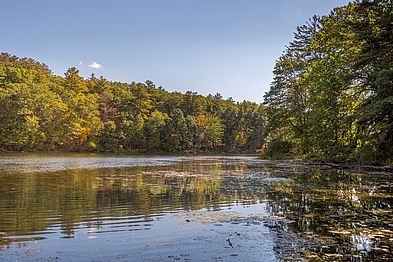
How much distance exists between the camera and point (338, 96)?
29.8 meters

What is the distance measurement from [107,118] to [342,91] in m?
71.1

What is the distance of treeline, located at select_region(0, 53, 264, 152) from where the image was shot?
67.4m

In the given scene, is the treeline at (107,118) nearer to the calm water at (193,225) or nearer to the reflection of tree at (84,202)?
the reflection of tree at (84,202)

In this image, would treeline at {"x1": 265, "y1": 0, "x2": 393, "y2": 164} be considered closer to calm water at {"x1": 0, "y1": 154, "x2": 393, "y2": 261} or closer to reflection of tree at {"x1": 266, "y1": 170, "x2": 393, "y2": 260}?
reflection of tree at {"x1": 266, "y1": 170, "x2": 393, "y2": 260}

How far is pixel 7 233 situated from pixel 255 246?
5.25 m

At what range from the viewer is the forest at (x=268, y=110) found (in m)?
21.7

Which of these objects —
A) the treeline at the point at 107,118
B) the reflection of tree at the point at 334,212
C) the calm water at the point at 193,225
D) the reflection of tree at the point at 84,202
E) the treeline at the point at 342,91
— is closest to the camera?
the calm water at the point at 193,225

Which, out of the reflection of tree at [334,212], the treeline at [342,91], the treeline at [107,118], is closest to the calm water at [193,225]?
the reflection of tree at [334,212]

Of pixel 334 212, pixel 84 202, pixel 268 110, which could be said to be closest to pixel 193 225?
pixel 334 212

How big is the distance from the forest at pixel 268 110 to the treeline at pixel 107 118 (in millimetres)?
238

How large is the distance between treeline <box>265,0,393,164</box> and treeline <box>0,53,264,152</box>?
41211 mm

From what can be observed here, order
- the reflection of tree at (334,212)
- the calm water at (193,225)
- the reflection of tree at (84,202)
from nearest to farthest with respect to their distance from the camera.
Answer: the calm water at (193,225)
the reflection of tree at (334,212)
the reflection of tree at (84,202)

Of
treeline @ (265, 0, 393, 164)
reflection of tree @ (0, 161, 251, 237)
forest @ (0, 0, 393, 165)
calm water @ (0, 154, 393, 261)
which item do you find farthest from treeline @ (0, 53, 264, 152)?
calm water @ (0, 154, 393, 261)

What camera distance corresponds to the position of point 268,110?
4872cm
